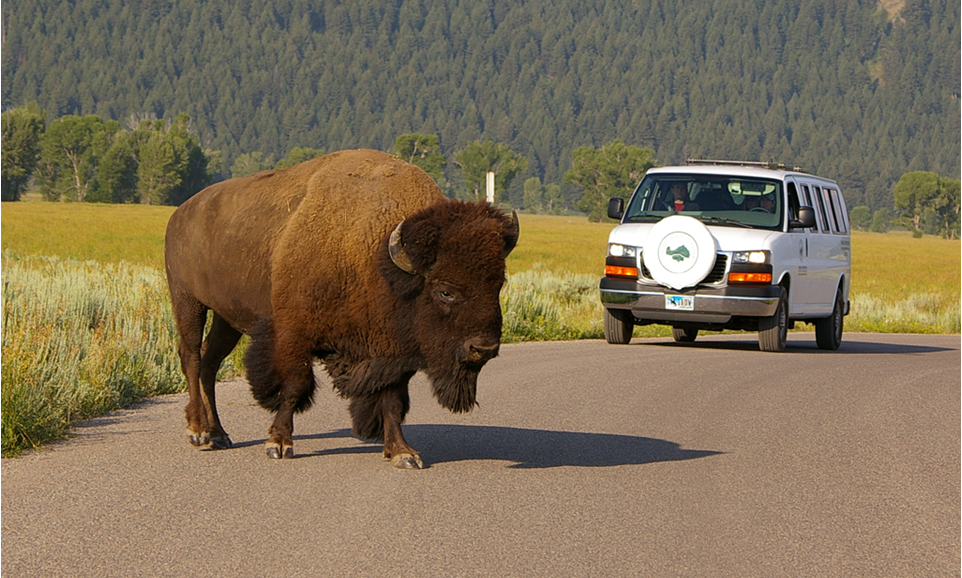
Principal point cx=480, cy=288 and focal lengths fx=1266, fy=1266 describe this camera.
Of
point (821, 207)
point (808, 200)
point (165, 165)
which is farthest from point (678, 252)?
point (165, 165)

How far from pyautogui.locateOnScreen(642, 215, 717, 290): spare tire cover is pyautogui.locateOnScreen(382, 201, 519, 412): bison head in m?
8.64

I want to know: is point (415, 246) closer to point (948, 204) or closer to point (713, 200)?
point (713, 200)

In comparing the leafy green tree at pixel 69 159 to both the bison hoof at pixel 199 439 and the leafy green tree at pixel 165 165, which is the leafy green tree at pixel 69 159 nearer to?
A: the leafy green tree at pixel 165 165

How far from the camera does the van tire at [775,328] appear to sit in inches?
650

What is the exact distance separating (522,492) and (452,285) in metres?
1.25

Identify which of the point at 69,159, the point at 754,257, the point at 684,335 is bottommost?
the point at 69,159

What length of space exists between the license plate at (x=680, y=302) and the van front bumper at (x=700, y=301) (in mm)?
23

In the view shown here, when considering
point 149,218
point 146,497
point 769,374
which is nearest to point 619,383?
point 769,374

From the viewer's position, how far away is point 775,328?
1652cm

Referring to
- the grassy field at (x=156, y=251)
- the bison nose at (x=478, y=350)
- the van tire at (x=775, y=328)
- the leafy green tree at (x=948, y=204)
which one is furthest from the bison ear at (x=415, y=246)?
the leafy green tree at (x=948, y=204)

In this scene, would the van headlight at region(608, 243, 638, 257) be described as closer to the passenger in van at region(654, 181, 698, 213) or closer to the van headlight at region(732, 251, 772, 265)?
the passenger in van at region(654, 181, 698, 213)

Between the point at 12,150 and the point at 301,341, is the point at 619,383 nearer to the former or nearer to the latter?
the point at 301,341

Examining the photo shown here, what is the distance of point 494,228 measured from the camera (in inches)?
289

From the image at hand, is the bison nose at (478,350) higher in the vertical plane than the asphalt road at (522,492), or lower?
higher
